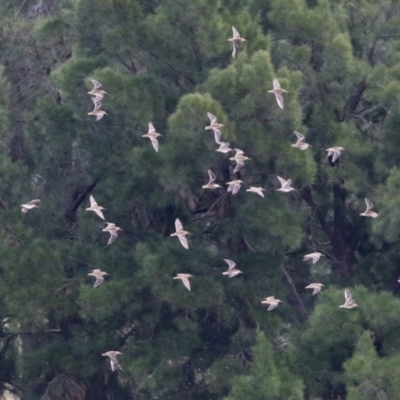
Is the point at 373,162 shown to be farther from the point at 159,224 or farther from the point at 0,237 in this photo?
the point at 0,237

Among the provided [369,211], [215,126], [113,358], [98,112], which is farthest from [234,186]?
[113,358]

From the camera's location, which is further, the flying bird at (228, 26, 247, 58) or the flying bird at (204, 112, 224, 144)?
the flying bird at (228, 26, 247, 58)

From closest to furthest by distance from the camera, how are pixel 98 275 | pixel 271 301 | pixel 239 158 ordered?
pixel 239 158, pixel 271 301, pixel 98 275

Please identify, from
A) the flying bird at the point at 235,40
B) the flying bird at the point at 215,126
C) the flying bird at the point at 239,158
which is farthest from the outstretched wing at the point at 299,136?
the flying bird at the point at 235,40

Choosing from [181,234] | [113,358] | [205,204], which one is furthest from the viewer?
[205,204]

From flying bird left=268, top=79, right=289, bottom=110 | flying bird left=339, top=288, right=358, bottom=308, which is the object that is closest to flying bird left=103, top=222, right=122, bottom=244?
flying bird left=268, top=79, right=289, bottom=110

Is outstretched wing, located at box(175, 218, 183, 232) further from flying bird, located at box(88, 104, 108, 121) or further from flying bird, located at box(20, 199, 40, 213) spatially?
flying bird, located at box(20, 199, 40, 213)

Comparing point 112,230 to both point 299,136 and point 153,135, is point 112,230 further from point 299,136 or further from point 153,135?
point 299,136

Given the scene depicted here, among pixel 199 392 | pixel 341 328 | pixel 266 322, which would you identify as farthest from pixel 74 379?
pixel 341 328

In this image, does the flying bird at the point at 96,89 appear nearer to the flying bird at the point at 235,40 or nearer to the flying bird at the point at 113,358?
the flying bird at the point at 235,40

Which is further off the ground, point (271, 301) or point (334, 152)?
point (334, 152)

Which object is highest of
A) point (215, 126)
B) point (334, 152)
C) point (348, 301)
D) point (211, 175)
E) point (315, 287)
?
point (215, 126)
